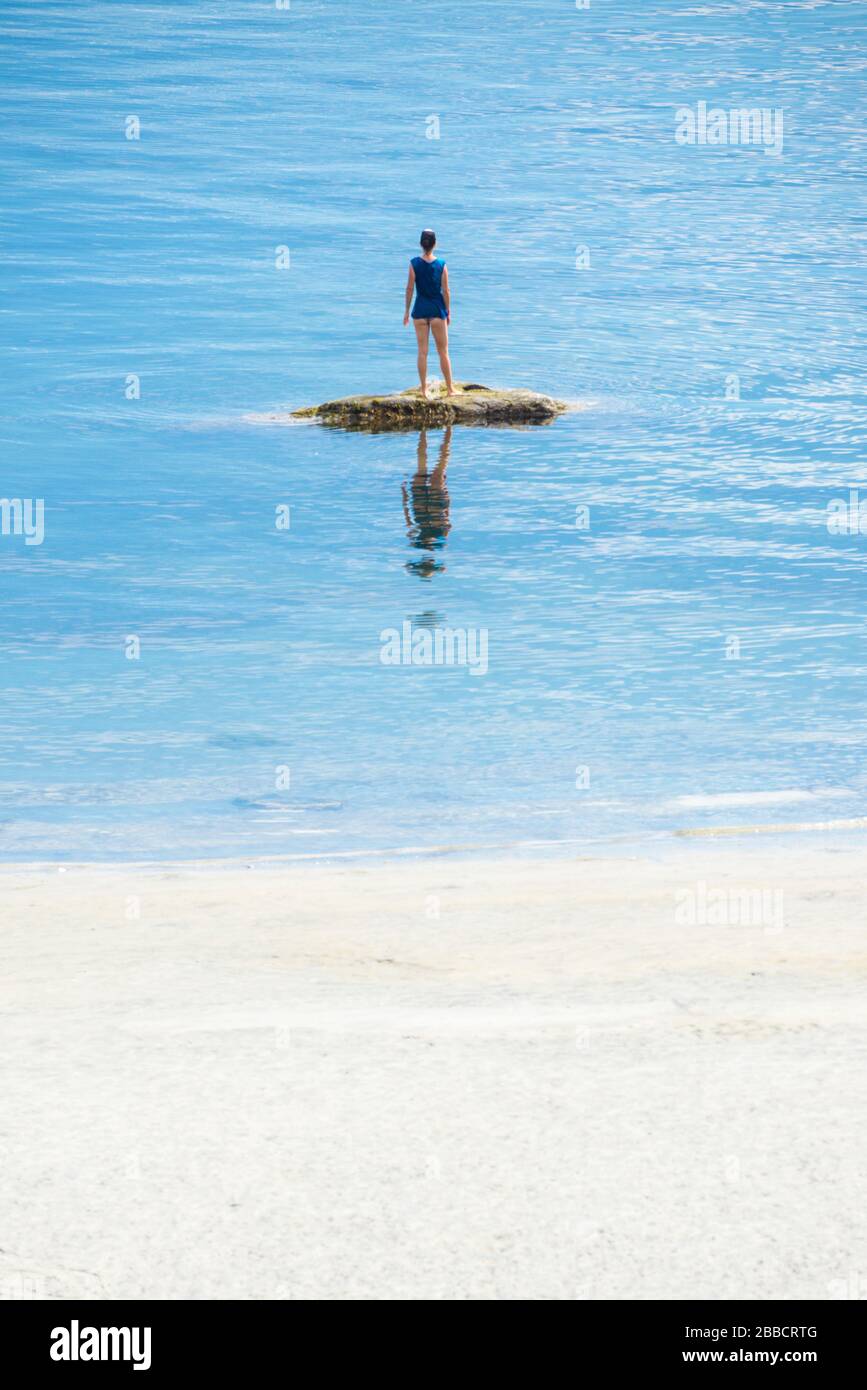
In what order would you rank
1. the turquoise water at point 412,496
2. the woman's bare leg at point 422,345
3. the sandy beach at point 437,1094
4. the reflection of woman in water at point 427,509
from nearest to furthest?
the sandy beach at point 437,1094, the turquoise water at point 412,496, the reflection of woman in water at point 427,509, the woman's bare leg at point 422,345

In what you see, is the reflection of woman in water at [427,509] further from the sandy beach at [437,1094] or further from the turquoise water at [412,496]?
the sandy beach at [437,1094]

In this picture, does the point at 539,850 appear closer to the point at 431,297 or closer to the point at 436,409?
the point at 431,297

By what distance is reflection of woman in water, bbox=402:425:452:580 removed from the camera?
16344 mm

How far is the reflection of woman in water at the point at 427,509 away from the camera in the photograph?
16.3 metres

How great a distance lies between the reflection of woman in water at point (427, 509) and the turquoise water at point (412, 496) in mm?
85

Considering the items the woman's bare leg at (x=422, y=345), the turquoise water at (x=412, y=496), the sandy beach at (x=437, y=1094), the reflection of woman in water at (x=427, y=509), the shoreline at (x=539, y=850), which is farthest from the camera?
the woman's bare leg at (x=422, y=345)

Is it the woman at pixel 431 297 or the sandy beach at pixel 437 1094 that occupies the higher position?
the woman at pixel 431 297

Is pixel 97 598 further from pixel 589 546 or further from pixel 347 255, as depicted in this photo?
pixel 347 255

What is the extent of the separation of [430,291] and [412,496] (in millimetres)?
2914

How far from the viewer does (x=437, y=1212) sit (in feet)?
14.7
